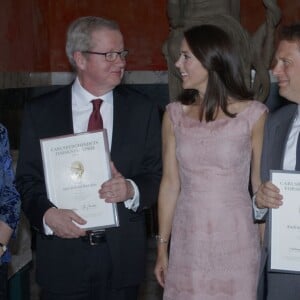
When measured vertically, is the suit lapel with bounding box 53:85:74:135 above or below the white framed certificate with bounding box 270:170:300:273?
above

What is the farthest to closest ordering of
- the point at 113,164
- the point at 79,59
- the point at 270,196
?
the point at 79,59 → the point at 113,164 → the point at 270,196

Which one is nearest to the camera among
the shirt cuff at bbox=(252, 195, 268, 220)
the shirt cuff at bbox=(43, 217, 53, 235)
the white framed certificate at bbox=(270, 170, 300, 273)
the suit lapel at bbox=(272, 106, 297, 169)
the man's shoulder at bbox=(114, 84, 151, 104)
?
the white framed certificate at bbox=(270, 170, 300, 273)

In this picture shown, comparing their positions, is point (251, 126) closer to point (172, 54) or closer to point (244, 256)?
point (244, 256)

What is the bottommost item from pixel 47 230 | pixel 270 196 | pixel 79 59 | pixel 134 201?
pixel 47 230

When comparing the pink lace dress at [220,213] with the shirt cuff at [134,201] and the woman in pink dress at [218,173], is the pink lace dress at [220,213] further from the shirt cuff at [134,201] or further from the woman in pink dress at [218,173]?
the shirt cuff at [134,201]

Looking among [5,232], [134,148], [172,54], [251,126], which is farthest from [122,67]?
[172,54]

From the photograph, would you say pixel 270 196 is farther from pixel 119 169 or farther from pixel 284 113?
pixel 119 169

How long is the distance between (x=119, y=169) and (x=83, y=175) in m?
0.17

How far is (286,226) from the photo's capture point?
7.55ft

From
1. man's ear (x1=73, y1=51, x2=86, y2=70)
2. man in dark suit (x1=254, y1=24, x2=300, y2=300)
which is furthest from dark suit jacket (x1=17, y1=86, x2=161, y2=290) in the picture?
man in dark suit (x1=254, y1=24, x2=300, y2=300)

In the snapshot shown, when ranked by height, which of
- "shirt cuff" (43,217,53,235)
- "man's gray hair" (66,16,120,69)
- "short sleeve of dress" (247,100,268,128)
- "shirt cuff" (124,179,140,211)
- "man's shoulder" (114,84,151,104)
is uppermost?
"man's gray hair" (66,16,120,69)

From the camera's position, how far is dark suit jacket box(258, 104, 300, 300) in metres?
2.36

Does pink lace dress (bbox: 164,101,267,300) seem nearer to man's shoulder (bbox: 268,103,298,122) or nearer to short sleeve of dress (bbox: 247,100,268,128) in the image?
short sleeve of dress (bbox: 247,100,268,128)

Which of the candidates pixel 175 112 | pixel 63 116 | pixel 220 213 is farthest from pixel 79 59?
pixel 220 213
